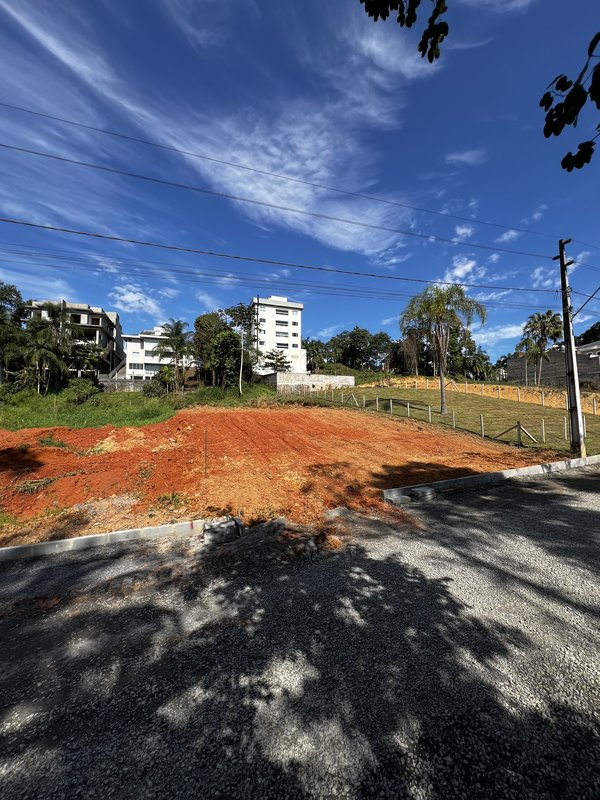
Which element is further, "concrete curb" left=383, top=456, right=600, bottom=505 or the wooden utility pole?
the wooden utility pole

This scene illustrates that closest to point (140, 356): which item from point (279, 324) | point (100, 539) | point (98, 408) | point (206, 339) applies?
point (206, 339)

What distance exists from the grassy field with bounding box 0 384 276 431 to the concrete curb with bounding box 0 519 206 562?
1473 cm

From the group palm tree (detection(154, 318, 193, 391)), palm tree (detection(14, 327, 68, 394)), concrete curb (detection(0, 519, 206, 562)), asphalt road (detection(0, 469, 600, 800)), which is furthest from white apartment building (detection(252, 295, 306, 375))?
asphalt road (detection(0, 469, 600, 800))

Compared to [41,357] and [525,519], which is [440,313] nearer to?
[525,519]

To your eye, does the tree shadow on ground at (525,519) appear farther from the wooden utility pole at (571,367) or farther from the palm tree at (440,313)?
the palm tree at (440,313)

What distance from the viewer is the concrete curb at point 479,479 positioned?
25.5 ft

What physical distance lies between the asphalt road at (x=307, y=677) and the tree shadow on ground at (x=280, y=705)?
0.01 metres

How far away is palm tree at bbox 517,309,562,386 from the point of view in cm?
4231

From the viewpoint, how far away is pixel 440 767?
6.82 ft

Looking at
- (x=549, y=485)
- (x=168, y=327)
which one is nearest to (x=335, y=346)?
(x=168, y=327)

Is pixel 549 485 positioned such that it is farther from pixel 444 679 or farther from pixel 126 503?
pixel 126 503

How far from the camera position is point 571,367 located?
12.5m

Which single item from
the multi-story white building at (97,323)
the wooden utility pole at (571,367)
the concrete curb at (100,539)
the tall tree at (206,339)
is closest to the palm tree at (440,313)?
the wooden utility pole at (571,367)

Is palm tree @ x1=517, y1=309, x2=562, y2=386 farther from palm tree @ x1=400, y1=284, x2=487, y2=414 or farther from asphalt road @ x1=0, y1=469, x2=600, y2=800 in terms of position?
asphalt road @ x1=0, y1=469, x2=600, y2=800
